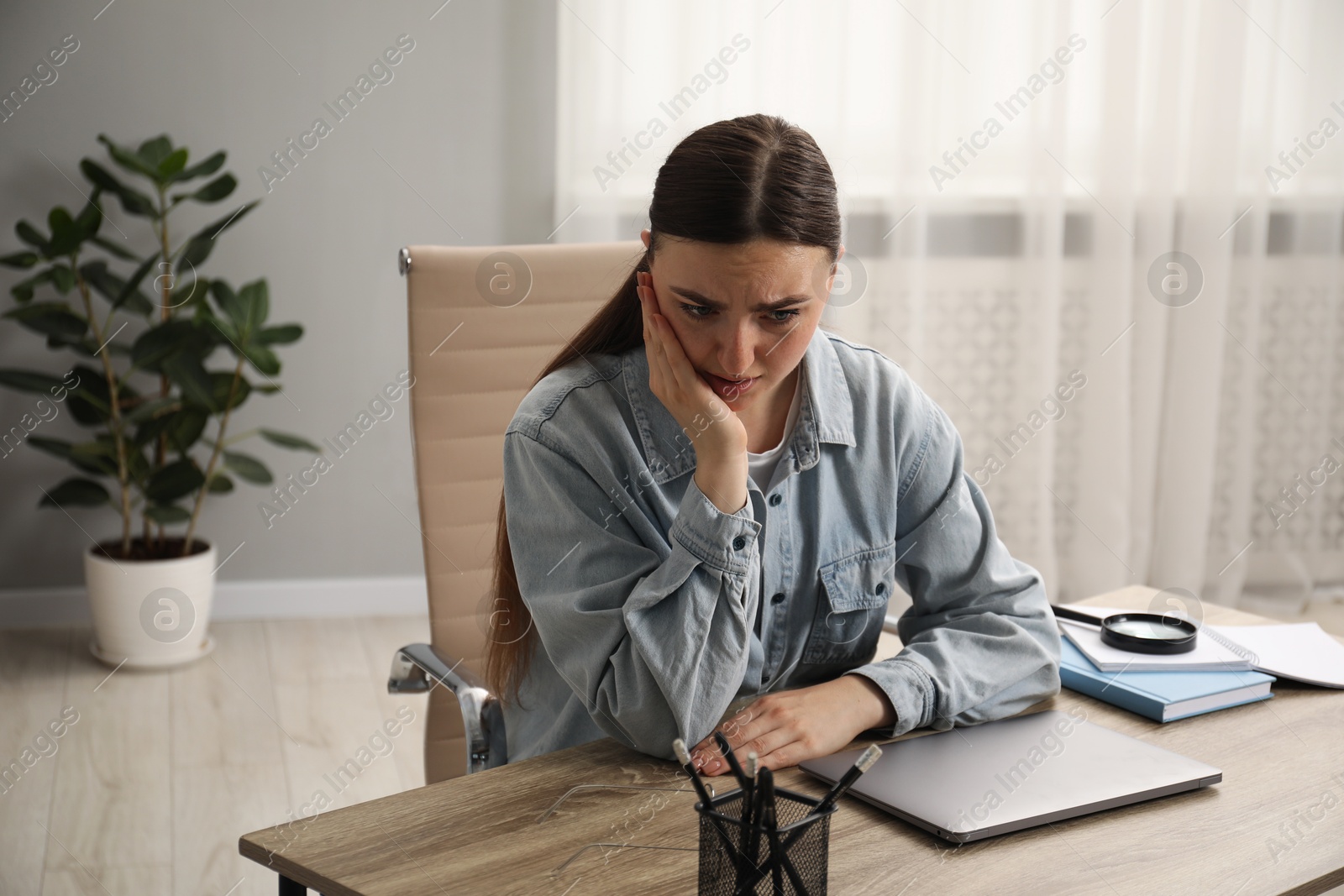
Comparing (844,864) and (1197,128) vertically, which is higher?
(1197,128)

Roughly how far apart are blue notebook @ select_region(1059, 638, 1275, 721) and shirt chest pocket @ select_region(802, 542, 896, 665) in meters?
0.20

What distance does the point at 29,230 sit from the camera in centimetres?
293

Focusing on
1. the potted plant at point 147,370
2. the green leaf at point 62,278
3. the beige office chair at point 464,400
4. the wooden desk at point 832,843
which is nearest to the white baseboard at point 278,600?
the potted plant at point 147,370

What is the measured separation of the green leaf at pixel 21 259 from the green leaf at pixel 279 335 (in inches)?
20.6

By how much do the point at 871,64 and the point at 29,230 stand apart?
2128 mm

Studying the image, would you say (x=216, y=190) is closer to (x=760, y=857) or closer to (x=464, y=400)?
(x=464, y=400)

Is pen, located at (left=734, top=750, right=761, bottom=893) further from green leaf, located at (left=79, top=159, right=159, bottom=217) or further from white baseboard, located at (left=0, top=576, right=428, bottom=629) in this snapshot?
white baseboard, located at (left=0, top=576, right=428, bottom=629)

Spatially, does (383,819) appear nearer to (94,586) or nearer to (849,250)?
(94,586)

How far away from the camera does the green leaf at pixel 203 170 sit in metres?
2.94

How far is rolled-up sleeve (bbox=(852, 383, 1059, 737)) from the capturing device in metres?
1.18

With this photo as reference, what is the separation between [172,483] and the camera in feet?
9.71

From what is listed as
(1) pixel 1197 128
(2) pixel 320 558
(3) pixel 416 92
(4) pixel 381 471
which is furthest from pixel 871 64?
(2) pixel 320 558

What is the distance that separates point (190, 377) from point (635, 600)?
208 cm

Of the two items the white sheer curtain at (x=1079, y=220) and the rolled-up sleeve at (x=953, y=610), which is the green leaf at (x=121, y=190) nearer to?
the white sheer curtain at (x=1079, y=220)
